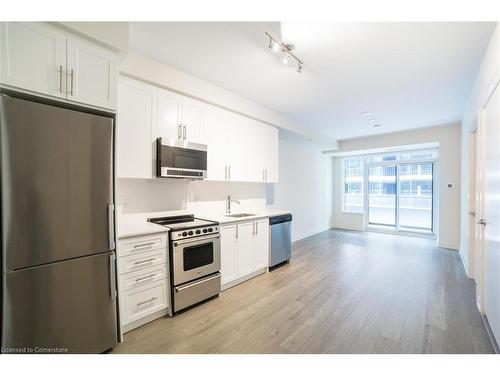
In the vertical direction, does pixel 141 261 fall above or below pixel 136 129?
below

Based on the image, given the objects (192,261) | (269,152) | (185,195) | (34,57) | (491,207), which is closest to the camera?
(34,57)

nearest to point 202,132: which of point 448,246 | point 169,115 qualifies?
point 169,115

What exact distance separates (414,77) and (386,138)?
134 inches

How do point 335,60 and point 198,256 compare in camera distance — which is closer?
point 335,60

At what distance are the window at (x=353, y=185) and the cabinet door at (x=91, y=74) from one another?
7233 millimetres

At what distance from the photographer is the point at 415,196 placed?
649 cm

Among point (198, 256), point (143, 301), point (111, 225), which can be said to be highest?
point (111, 225)

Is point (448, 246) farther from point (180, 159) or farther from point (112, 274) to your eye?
point (112, 274)

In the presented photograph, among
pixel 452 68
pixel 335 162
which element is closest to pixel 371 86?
pixel 452 68

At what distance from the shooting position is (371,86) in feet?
10.1

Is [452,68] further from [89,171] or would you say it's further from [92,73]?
[89,171]

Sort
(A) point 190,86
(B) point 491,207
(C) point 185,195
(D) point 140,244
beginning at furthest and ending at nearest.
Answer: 1. (C) point 185,195
2. (A) point 190,86
3. (D) point 140,244
4. (B) point 491,207

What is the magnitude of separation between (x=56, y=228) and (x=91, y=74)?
1207 millimetres

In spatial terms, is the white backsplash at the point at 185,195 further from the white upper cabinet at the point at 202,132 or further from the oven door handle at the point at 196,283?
the oven door handle at the point at 196,283
